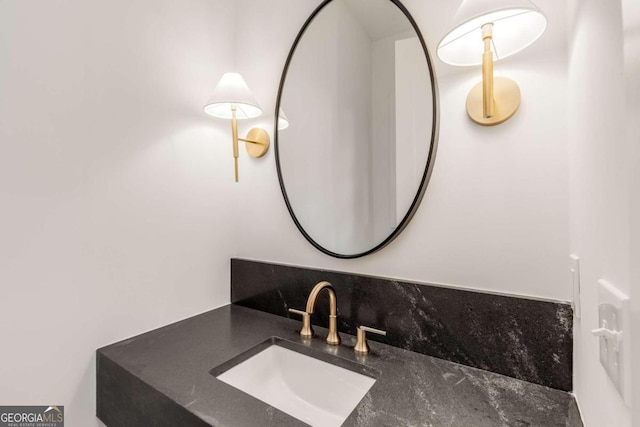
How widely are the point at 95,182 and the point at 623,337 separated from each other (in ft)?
4.19

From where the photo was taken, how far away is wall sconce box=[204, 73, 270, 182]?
1.04 metres

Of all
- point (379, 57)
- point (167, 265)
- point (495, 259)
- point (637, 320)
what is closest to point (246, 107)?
point (379, 57)

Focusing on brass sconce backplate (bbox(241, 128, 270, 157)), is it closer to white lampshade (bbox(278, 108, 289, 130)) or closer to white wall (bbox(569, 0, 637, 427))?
white lampshade (bbox(278, 108, 289, 130))

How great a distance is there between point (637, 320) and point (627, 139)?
0.69 feet

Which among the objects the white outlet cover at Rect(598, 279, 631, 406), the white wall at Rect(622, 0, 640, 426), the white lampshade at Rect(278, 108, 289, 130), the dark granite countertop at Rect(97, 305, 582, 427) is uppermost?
the white lampshade at Rect(278, 108, 289, 130)

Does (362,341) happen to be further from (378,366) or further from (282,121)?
(282,121)

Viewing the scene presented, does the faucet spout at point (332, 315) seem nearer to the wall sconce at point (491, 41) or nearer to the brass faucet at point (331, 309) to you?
the brass faucet at point (331, 309)

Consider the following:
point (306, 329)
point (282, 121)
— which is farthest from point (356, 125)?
point (306, 329)

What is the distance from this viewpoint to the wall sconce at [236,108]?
1.04 meters

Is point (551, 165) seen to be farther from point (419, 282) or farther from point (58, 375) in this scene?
point (58, 375)

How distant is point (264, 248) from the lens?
128 cm

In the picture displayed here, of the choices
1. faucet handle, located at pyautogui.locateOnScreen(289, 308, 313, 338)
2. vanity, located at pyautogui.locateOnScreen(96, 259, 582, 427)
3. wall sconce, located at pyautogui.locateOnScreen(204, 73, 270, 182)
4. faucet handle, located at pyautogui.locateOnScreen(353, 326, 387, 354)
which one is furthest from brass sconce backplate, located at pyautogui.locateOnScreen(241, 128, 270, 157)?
faucet handle, located at pyautogui.locateOnScreen(353, 326, 387, 354)

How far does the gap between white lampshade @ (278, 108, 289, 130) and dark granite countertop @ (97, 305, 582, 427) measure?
842mm

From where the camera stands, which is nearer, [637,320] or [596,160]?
[637,320]
